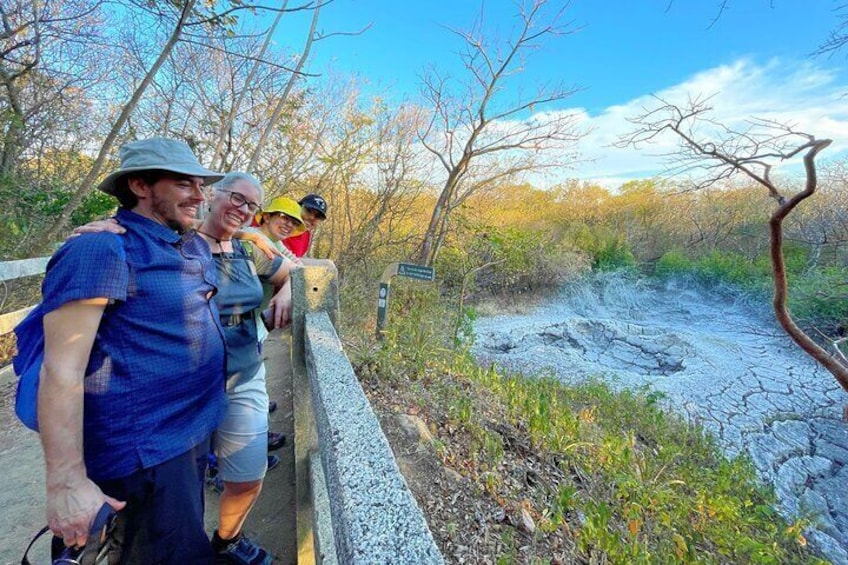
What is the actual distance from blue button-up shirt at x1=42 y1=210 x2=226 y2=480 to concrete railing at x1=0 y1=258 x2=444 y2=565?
390mm

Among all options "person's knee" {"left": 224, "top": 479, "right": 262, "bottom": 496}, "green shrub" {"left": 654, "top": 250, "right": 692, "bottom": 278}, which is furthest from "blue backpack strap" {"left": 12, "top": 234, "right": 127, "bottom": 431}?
"green shrub" {"left": 654, "top": 250, "right": 692, "bottom": 278}

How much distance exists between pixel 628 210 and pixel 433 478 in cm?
1816

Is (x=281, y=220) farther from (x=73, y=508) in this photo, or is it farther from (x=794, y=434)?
(x=794, y=434)

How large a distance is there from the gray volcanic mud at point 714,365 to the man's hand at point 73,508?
22.4 feet

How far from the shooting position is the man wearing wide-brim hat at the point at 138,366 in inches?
34.7

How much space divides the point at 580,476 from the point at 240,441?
290 centimetres

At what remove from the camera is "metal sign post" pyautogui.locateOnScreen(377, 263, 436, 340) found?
360 cm

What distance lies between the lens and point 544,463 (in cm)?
326

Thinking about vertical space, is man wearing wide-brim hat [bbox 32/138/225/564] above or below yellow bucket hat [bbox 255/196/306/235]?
below

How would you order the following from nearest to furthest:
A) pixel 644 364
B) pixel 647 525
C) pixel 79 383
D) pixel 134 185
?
pixel 79 383, pixel 134 185, pixel 647 525, pixel 644 364

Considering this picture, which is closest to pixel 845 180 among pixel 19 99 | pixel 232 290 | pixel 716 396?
pixel 716 396

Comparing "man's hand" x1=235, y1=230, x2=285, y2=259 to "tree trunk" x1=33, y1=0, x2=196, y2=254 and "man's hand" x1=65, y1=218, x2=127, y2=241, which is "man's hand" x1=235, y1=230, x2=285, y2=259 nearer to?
"man's hand" x1=65, y1=218, x2=127, y2=241

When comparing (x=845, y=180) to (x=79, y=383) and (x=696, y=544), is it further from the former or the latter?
(x=79, y=383)

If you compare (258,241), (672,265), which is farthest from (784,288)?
(672,265)
